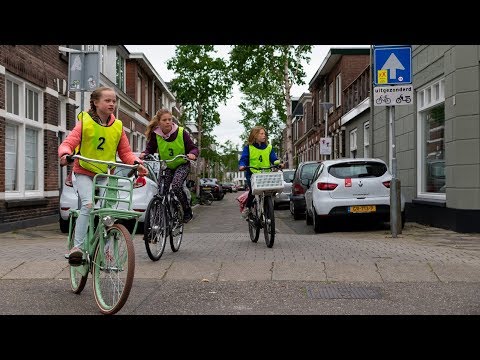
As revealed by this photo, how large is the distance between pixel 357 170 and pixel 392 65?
2503 mm

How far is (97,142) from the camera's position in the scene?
497cm

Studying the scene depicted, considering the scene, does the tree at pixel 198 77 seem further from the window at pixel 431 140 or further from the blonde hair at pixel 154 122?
the blonde hair at pixel 154 122

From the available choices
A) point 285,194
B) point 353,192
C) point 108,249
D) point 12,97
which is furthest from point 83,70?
point 285,194

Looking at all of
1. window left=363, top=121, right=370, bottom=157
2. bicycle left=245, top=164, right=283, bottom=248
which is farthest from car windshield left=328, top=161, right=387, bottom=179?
window left=363, top=121, right=370, bottom=157

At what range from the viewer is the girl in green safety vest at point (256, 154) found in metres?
8.61

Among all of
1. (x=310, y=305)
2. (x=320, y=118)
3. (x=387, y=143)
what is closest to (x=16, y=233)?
(x=310, y=305)

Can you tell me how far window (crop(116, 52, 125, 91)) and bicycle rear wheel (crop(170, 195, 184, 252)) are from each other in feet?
70.0

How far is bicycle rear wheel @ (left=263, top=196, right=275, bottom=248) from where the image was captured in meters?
7.89

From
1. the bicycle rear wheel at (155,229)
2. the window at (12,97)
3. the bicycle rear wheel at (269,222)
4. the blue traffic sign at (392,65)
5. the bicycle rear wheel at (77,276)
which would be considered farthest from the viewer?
the window at (12,97)

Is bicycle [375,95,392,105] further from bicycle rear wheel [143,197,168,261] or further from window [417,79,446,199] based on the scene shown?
bicycle rear wheel [143,197,168,261]

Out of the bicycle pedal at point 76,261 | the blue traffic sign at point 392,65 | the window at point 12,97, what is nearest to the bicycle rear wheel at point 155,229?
the bicycle pedal at point 76,261
